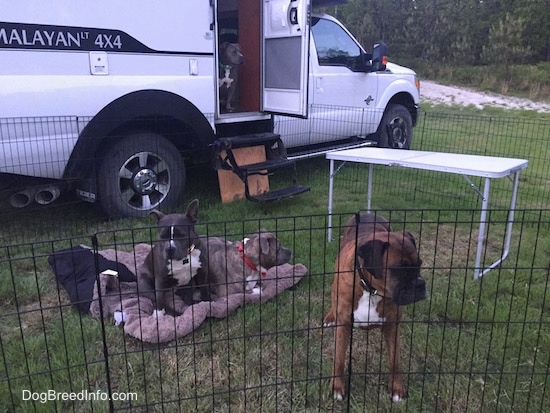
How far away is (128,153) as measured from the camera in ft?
18.2

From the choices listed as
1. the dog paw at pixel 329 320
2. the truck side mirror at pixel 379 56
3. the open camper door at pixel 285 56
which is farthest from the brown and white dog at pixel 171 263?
the truck side mirror at pixel 379 56

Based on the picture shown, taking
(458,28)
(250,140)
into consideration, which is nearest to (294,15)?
(250,140)

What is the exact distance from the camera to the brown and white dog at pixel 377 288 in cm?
260

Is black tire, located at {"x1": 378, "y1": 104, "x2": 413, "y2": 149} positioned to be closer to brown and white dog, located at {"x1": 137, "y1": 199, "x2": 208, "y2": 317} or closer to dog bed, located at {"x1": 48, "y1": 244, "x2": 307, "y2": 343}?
dog bed, located at {"x1": 48, "y1": 244, "x2": 307, "y2": 343}

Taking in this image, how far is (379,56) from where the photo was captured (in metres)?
7.83

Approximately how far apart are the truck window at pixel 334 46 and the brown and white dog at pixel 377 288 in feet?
16.4

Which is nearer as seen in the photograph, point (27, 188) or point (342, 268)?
point (342, 268)

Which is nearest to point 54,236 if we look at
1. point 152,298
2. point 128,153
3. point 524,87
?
point 128,153

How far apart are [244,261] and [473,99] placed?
20.5 m

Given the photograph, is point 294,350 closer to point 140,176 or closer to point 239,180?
point 140,176

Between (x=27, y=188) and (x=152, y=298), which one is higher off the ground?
(x=27, y=188)

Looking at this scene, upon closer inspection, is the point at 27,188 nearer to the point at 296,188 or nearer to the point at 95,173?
the point at 95,173

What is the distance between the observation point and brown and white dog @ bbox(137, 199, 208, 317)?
362 centimetres

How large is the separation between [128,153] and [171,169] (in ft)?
1.83
